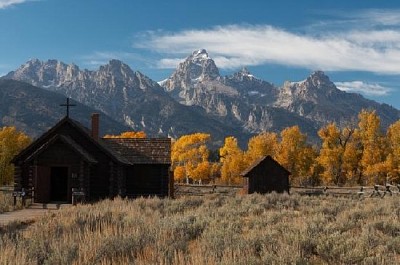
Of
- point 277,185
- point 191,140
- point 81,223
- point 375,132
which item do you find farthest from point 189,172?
point 81,223

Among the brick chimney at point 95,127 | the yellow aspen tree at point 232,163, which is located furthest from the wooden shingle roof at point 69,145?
the yellow aspen tree at point 232,163

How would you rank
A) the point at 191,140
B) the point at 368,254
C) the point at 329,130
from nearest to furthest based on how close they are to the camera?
the point at 368,254 → the point at 329,130 → the point at 191,140

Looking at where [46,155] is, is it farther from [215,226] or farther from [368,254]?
[368,254]

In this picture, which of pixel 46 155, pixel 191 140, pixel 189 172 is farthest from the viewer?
pixel 191 140

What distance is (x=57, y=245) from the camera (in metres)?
10.8

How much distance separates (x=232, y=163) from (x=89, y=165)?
50.9 meters

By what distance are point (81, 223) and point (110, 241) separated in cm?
508

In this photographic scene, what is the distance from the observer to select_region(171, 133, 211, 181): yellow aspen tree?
86000 millimetres

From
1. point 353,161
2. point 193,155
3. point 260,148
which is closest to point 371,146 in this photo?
point 353,161

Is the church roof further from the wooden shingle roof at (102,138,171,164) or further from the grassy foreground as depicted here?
the grassy foreground

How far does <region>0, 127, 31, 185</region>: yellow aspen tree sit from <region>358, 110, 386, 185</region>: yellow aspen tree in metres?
50.0

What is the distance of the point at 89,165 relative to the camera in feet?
103

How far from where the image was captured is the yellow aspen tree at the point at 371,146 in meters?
67.2

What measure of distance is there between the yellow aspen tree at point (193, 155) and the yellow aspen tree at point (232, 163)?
3.33m
